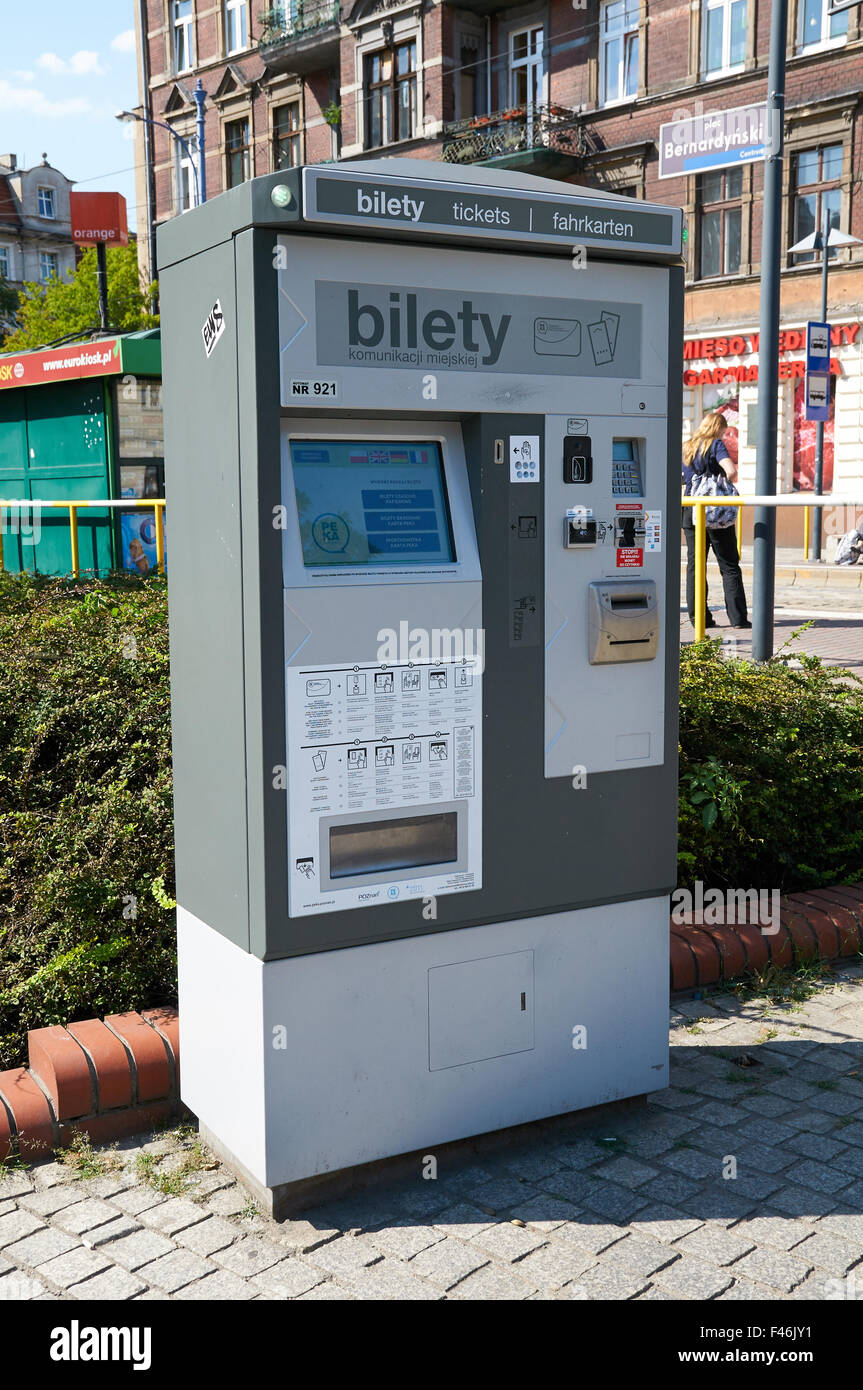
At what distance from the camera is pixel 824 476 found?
2584 centimetres

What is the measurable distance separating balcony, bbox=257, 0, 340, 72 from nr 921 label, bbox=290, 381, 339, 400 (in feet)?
114

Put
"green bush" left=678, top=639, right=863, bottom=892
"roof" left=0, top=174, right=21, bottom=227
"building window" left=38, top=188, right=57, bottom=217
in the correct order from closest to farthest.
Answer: "green bush" left=678, top=639, right=863, bottom=892
"roof" left=0, top=174, right=21, bottom=227
"building window" left=38, top=188, right=57, bottom=217

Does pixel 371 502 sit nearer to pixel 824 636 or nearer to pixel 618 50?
pixel 824 636

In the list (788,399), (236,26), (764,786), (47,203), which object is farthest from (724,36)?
(47,203)

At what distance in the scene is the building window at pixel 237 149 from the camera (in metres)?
38.5

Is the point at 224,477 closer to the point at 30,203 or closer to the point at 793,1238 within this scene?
the point at 793,1238

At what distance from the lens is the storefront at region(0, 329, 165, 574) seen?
11.6 meters

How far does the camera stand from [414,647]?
308 centimetres

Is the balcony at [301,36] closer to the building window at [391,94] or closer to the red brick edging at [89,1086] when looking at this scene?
the building window at [391,94]

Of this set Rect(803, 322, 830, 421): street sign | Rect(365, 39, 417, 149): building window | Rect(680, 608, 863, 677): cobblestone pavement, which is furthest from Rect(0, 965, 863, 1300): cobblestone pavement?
Rect(365, 39, 417, 149): building window

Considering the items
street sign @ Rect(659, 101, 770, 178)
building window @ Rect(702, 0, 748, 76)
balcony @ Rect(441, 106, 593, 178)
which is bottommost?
street sign @ Rect(659, 101, 770, 178)

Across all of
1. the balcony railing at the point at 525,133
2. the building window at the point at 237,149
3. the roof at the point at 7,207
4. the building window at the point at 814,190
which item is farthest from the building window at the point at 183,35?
the roof at the point at 7,207

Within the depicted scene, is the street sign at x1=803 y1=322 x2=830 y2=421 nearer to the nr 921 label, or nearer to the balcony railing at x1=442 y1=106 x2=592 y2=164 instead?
the nr 921 label

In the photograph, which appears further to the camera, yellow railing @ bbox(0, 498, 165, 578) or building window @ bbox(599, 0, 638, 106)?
building window @ bbox(599, 0, 638, 106)
